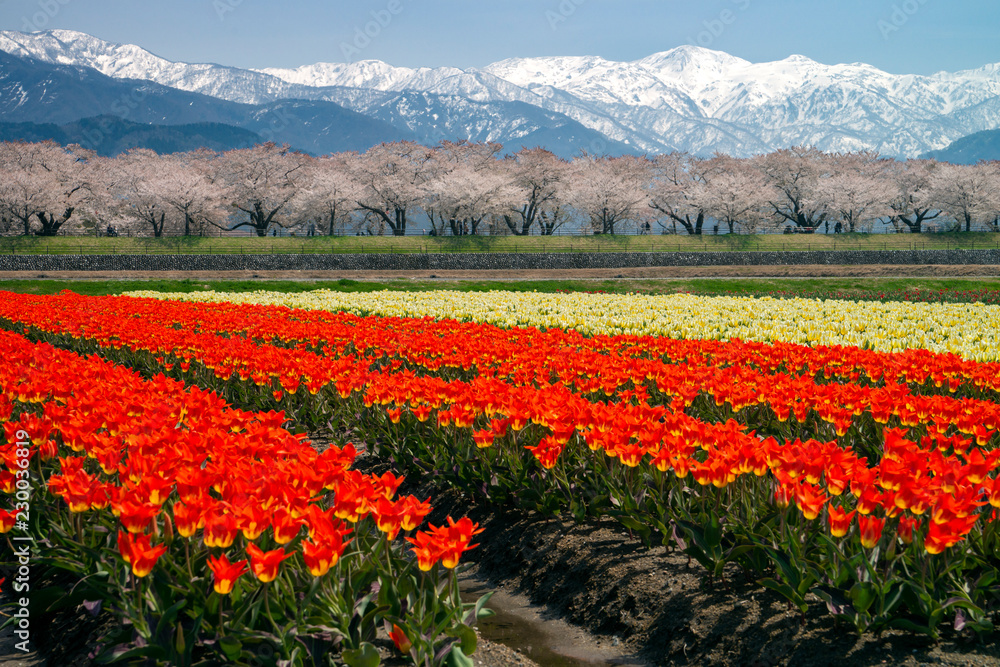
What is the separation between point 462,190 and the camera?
72.8 metres

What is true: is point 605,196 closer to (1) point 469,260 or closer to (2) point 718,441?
(1) point 469,260

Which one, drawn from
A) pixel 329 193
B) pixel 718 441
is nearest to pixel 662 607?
pixel 718 441

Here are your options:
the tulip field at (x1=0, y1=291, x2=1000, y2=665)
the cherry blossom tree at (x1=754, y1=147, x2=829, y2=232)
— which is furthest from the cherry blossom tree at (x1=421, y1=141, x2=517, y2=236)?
the tulip field at (x1=0, y1=291, x2=1000, y2=665)

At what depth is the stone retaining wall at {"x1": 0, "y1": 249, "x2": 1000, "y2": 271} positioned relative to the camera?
47719mm

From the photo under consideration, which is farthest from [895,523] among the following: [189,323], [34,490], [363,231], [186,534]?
[363,231]

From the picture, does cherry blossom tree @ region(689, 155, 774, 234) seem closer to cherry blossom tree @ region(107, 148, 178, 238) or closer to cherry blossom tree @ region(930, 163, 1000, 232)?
cherry blossom tree @ region(930, 163, 1000, 232)

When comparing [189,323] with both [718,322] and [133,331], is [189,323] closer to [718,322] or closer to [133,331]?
[133,331]

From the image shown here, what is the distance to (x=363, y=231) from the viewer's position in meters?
95.8

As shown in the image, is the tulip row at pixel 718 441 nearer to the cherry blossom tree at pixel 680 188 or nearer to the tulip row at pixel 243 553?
the tulip row at pixel 243 553

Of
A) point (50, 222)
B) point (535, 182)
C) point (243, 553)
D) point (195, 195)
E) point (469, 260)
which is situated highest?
point (535, 182)

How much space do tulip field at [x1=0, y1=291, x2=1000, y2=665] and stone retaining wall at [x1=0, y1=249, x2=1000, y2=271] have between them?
43.0 metres

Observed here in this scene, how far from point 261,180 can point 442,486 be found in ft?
252

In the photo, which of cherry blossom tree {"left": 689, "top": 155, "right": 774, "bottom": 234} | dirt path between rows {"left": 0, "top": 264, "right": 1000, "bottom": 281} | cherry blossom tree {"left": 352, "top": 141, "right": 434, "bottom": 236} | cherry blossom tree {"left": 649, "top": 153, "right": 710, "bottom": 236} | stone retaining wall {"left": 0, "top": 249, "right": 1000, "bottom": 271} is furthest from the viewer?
cherry blossom tree {"left": 649, "top": 153, "right": 710, "bottom": 236}
